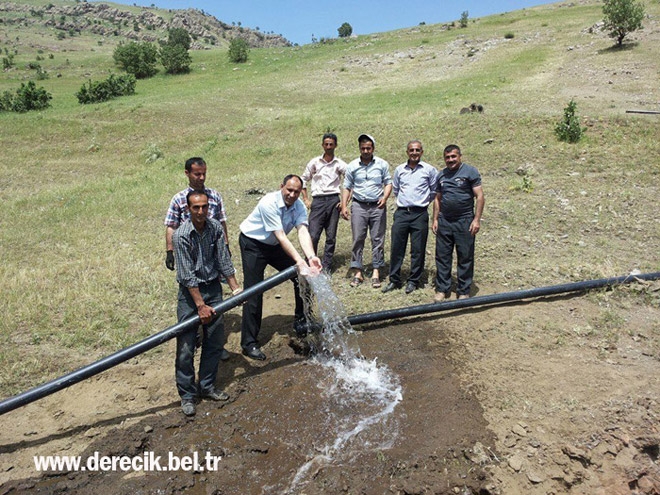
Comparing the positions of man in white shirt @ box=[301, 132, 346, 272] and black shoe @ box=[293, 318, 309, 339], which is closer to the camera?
black shoe @ box=[293, 318, 309, 339]

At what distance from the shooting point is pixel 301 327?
501cm

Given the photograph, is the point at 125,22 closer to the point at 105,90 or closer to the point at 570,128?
the point at 105,90

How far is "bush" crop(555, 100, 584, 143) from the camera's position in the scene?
11367 mm

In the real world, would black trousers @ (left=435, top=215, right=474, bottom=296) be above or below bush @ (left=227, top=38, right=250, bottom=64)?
below

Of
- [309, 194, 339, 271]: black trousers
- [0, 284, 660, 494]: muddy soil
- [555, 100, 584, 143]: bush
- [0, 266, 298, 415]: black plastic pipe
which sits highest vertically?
[555, 100, 584, 143]: bush

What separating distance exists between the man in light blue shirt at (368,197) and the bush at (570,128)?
7889 mm

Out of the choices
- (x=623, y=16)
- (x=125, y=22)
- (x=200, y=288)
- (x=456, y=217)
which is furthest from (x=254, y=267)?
(x=125, y=22)

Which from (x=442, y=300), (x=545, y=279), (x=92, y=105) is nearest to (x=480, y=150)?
(x=545, y=279)

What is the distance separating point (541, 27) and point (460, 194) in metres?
32.3

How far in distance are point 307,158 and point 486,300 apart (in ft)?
31.2

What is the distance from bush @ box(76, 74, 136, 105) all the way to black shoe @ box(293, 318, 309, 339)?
25.7 m

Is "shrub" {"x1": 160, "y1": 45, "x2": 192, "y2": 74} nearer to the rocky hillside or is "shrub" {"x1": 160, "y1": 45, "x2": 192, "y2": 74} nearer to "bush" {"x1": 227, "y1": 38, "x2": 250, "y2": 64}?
"bush" {"x1": 227, "y1": 38, "x2": 250, "y2": 64}

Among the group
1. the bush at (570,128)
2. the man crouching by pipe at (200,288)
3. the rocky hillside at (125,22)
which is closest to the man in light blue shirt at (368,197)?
the man crouching by pipe at (200,288)

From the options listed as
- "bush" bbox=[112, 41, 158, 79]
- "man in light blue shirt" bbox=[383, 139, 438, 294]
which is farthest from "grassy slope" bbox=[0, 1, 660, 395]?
"bush" bbox=[112, 41, 158, 79]
